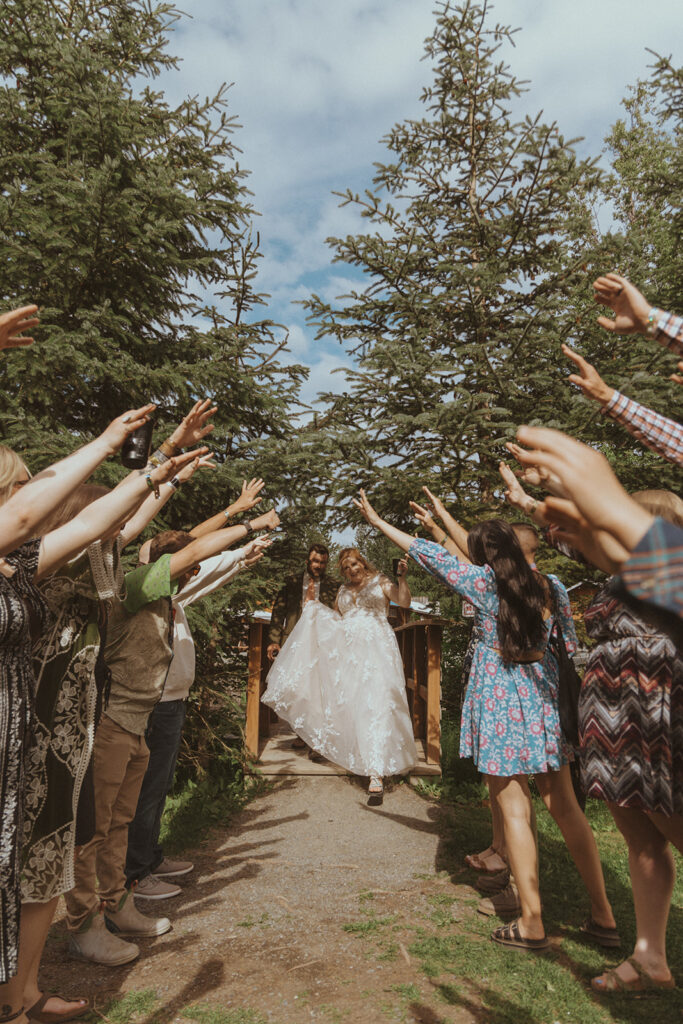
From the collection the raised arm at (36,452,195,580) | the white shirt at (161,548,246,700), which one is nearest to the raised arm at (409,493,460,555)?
the white shirt at (161,548,246,700)

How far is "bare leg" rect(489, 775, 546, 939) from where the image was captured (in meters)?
3.06

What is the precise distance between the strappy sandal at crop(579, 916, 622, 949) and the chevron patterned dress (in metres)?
1.04

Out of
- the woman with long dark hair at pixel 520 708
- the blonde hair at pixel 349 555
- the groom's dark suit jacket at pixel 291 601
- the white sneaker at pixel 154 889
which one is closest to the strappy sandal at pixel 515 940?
the woman with long dark hair at pixel 520 708

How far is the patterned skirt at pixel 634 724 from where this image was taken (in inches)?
93.6

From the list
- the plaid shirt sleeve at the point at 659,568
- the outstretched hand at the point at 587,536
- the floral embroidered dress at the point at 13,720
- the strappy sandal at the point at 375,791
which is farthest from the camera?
the strappy sandal at the point at 375,791

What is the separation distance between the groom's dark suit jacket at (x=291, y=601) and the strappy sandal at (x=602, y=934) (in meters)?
3.98

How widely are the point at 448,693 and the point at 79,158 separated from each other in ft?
21.3

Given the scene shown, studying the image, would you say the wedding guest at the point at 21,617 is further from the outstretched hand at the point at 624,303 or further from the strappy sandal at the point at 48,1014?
the outstretched hand at the point at 624,303

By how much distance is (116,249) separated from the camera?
529 centimetres

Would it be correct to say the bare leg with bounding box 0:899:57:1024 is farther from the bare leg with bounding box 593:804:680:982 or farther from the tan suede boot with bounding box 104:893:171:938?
the bare leg with bounding box 593:804:680:982

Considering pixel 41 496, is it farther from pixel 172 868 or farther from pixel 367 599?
pixel 367 599

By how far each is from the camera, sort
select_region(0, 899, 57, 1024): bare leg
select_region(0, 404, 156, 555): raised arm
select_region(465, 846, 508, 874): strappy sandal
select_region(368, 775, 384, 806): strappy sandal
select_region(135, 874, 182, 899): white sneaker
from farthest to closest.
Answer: select_region(368, 775, 384, 806): strappy sandal < select_region(465, 846, 508, 874): strappy sandal < select_region(135, 874, 182, 899): white sneaker < select_region(0, 899, 57, 1024): bare leg < select_region(0, 404, 156, 555): raised arm

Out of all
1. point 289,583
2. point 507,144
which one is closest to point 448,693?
point 289,583

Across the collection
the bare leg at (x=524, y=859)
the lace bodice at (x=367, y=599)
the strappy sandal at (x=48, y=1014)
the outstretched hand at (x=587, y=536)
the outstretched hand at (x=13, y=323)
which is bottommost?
the strappy sandal at (x=48, y=1014)
